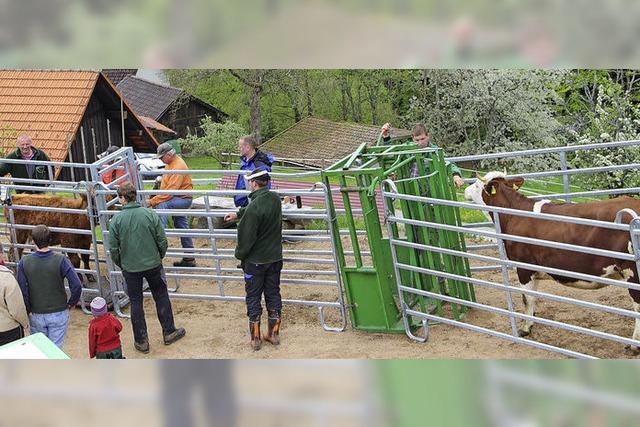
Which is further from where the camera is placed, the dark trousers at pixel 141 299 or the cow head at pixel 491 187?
the cow head at pixel 491 187

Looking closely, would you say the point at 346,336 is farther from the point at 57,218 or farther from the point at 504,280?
the point at 57,218

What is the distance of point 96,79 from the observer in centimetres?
1897

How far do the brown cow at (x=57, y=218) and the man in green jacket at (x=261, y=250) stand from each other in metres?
1.99

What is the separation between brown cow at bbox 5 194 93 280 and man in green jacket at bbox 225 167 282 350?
1993 mm

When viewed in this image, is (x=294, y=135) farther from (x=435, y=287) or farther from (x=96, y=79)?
(x=435, y=287)

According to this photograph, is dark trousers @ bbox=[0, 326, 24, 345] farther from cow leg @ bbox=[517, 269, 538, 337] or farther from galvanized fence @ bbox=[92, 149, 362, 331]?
cow leg @ bbox=[517, 269, 538, 337]

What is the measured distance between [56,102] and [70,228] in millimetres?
12143

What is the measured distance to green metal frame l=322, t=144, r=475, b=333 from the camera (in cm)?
618

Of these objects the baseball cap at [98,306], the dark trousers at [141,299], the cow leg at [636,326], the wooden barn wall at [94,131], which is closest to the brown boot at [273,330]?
the dark trousers at [141,299]

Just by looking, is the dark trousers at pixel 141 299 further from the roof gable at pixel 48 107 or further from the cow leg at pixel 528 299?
the roof gable at pixel 48 107

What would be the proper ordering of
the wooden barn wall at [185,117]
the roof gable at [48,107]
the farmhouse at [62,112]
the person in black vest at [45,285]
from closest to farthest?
the person in black vest at [45,285] < the farmhouse at [62,112] < the roof gable at [48,107] < the wooden barn wall at [185,117]

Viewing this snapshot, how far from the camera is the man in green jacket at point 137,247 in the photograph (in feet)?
20.0

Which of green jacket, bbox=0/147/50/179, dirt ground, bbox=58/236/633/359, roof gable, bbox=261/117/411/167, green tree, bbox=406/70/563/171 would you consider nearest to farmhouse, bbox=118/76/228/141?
roof gable, bbox=261/117/411/167
